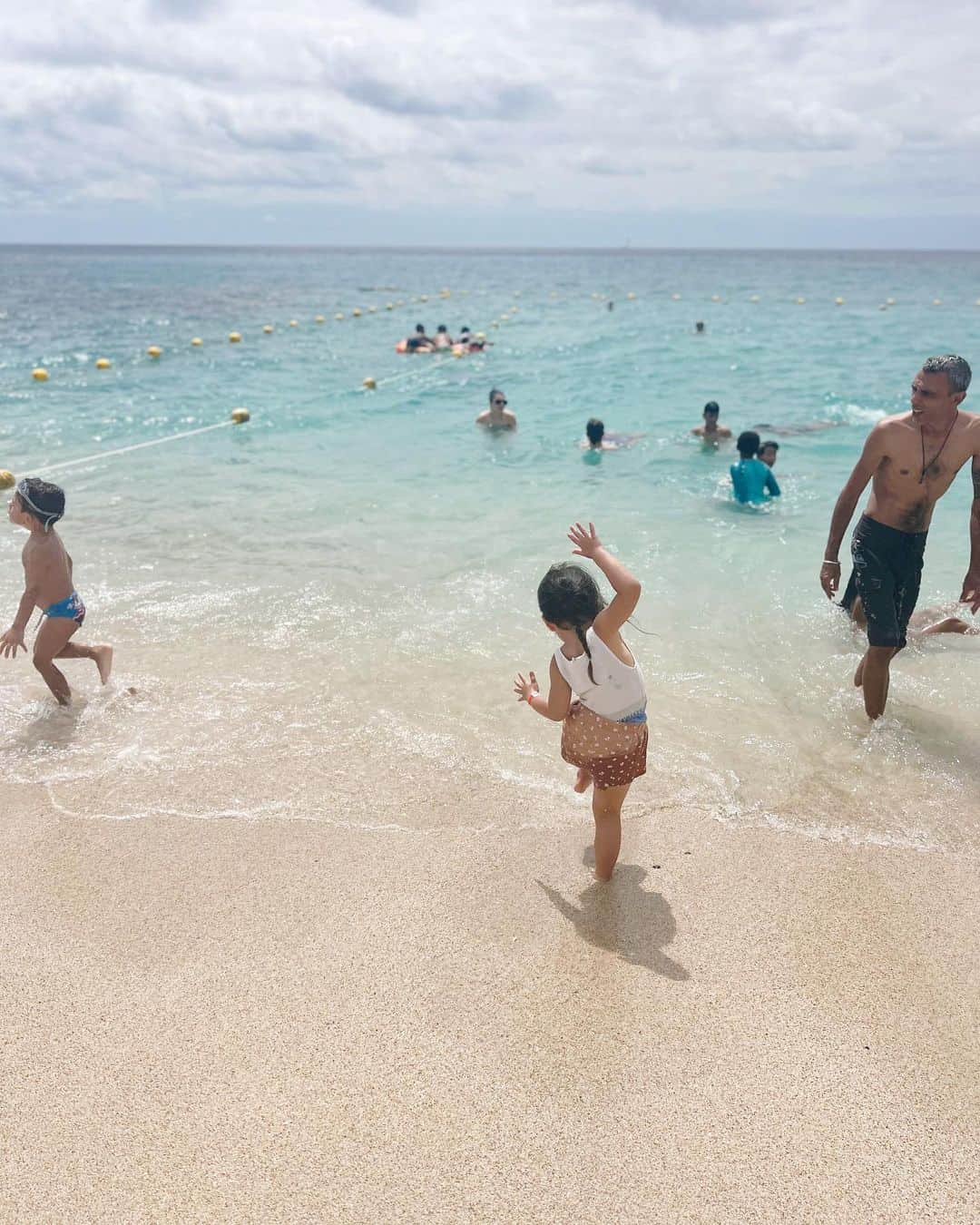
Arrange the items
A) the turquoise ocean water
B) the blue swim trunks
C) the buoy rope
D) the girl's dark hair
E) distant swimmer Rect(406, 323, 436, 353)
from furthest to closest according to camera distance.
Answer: distant swimmer Rect(406, 323, 436, 353)
the buoy rope
the blue swim trunks
the turquoise ocean water
the girl's dark hair

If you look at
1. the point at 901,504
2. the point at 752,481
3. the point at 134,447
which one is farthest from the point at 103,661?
the point at 134,447

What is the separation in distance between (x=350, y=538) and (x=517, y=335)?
78.0ft

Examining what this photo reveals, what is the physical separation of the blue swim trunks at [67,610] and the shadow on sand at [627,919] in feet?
10.8

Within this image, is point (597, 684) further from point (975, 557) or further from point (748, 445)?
point (748, 445)

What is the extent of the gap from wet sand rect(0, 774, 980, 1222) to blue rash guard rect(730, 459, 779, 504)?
647 centimetres

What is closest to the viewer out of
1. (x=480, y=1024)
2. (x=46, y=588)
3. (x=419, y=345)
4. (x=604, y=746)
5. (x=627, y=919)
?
(x=480, y=1024)

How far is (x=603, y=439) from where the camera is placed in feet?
44.5

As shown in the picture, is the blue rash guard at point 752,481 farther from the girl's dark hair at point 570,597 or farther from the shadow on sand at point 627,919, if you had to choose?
the girl's dark hair at point 570,597

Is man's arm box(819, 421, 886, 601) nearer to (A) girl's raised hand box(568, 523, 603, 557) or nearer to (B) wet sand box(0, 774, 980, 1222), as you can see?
(B) wet sand box(0, 774, 980, 1222)

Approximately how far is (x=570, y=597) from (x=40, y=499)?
335cm

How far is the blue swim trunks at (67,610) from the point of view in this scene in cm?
525

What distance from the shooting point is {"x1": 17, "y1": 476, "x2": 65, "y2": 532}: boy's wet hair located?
493 cm

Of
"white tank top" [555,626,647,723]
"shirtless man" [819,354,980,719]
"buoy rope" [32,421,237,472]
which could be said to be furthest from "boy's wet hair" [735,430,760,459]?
"buoy rope" [32,421,237,472]

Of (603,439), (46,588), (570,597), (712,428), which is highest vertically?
(570,597)
